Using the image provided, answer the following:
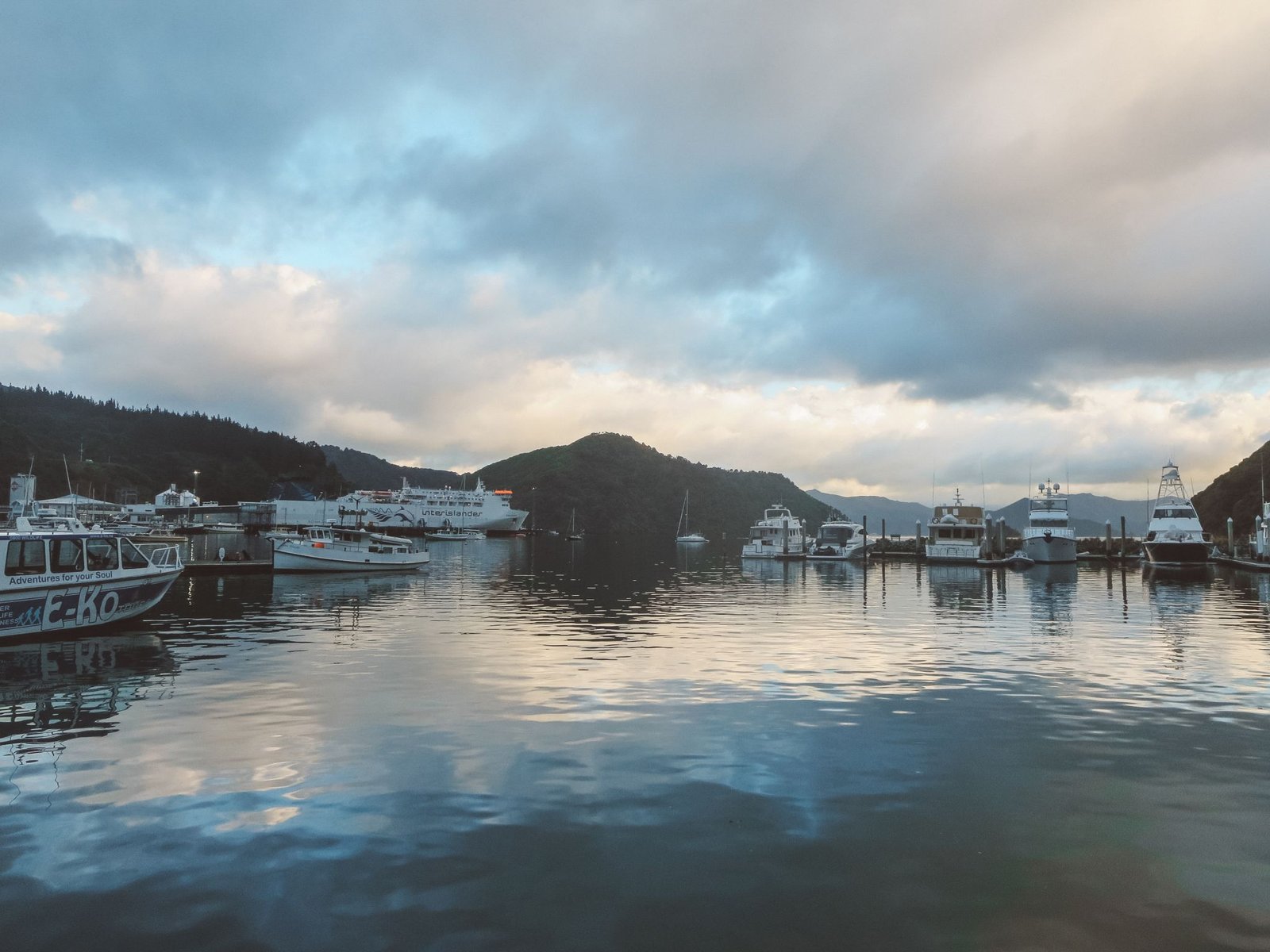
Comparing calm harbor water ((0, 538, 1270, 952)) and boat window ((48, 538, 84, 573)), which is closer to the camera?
calm harbor water ((0, 538, 1270, 952))

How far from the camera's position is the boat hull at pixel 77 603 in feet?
78.1

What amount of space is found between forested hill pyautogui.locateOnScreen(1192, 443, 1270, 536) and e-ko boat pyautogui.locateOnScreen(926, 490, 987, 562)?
192 ft

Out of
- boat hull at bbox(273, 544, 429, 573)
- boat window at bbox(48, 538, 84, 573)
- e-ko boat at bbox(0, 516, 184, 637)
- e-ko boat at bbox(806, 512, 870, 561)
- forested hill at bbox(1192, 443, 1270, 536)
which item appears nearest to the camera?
e-ko boat at bbox(0, 516, 184, 637)

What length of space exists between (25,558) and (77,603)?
264 centimetres

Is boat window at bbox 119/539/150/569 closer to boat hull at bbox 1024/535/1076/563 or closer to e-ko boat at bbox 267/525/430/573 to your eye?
e-ko boat at bbox 267/525/430/573

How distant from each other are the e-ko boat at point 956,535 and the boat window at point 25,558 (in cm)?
7649

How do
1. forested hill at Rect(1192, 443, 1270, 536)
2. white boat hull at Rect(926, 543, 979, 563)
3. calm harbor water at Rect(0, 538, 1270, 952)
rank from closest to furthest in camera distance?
1. calm harbor water at Rect(0, 538, 1270, 952)
2. white boat hull at Rect(926, 543, 979, 563)
3. forested hill at Rect(1192, 443, 1270, 536)

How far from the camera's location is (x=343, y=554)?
2345 inches

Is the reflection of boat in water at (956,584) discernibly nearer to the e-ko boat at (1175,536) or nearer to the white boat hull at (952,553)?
the white boat hull at (952,553)

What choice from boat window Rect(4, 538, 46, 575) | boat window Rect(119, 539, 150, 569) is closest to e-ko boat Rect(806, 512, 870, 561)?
boat window Rect(119, 539, 150, 569)

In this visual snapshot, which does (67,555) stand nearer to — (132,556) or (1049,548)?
(132,556)

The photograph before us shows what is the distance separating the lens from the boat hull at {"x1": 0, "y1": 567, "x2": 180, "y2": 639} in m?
23.8

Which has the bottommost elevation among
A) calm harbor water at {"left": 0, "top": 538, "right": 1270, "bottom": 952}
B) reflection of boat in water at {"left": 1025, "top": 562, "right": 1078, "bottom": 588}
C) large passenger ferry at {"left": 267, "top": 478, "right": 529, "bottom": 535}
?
reflection of boat in water at {"left": 1025, "top": 562, "right": 1078, "bottom": 588}

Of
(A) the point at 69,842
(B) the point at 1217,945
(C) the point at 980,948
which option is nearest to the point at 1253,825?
(B) the point at 1217,945
